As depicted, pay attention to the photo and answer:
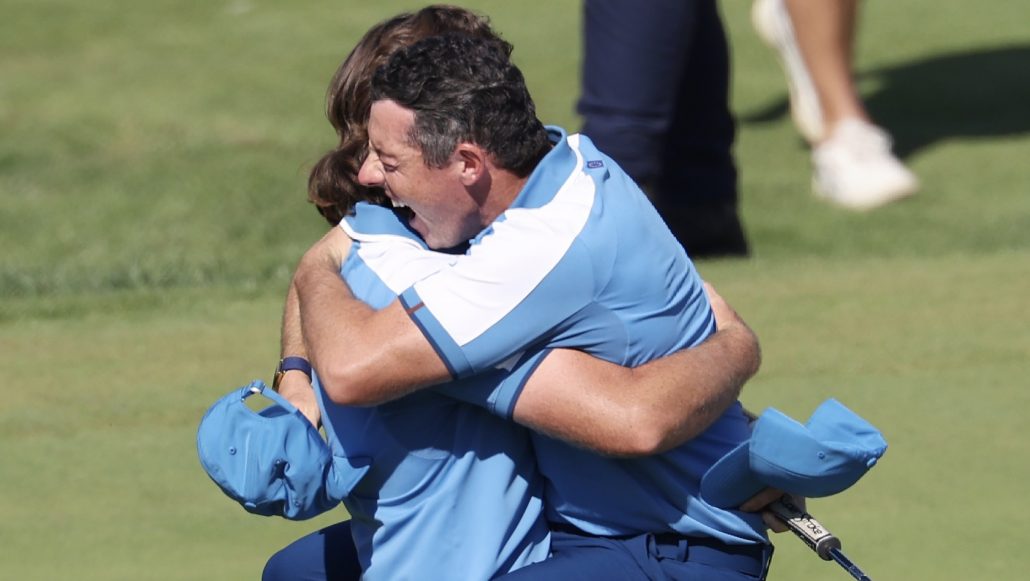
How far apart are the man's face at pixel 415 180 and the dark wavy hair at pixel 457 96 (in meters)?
0.02

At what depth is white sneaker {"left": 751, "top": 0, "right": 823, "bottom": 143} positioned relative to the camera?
7246 mm

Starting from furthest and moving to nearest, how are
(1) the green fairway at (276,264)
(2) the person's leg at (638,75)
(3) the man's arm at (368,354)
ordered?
(2) the person's leg at (638,75) < (1) the green fairway at (276,264) < (3) the man's arm at (368,354)

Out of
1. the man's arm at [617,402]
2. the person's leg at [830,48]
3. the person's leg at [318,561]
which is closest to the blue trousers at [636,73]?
the person's leg at [830,48]

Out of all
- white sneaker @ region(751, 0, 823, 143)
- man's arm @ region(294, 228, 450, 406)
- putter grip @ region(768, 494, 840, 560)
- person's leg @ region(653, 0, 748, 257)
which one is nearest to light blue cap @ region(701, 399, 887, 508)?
putter grip @ region(768, 494, 840, 560)

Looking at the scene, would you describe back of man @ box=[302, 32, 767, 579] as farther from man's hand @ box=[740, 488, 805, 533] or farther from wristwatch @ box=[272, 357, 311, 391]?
wristwatch @ box=[272, 357, 311, 391]

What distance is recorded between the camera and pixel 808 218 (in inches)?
278

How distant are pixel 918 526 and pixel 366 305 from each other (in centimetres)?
155

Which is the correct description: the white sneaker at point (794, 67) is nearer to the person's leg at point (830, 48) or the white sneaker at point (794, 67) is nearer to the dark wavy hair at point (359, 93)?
the person's leg at point (830, 48)

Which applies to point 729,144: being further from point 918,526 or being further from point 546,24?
point 546,24

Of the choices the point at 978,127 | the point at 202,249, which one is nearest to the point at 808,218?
the point at 978,127

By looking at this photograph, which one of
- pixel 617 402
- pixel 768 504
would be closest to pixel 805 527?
pixel 768 504

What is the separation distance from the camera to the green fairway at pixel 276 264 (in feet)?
11.9

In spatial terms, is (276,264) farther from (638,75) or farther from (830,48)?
(830,48)

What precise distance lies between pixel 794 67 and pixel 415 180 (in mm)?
5195
